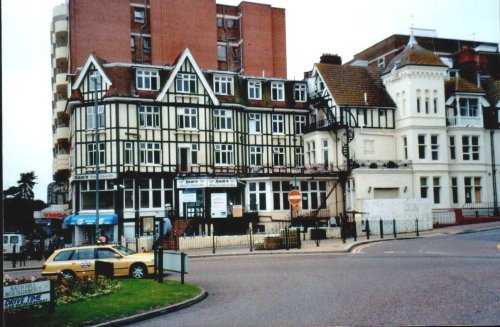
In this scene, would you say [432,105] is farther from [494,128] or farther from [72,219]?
[72,219]

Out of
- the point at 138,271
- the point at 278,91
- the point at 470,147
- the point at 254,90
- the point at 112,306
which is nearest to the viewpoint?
the point at 112,306

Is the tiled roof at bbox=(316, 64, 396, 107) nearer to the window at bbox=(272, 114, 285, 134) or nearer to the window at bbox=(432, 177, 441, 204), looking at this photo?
Result: the window at bbox=(272, 114, 285, 134)

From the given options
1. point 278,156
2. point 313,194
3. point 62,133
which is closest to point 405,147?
point 313,194

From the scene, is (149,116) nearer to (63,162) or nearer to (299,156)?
(63,162)

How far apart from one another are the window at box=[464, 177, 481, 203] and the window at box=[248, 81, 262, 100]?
17808 millimetres

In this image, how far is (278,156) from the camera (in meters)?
49.3

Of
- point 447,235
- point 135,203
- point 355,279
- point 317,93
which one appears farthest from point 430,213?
point 355,279

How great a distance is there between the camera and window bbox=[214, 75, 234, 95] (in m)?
47.2

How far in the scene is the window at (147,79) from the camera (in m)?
44.2

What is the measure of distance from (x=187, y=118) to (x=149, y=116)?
2.92 m

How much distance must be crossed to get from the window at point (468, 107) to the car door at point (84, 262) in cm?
3471

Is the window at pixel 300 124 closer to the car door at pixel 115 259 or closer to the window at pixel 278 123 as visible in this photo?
the window at pixel 278 123

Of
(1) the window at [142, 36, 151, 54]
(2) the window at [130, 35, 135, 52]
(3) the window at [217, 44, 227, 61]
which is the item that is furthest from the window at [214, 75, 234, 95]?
(3) the window at [217, 44, 227, 61]

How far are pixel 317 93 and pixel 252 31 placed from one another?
1578 cm
